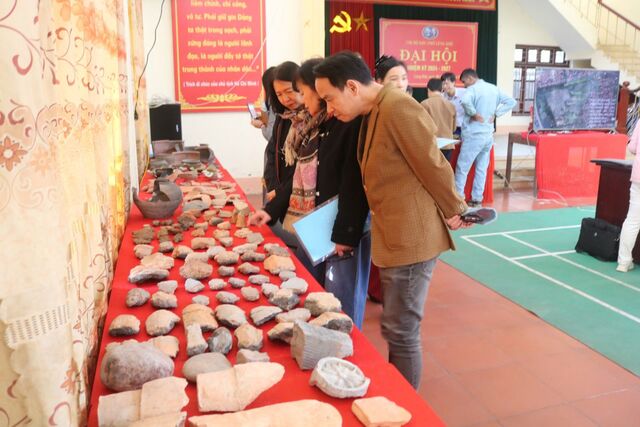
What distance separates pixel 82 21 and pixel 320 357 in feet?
3.00

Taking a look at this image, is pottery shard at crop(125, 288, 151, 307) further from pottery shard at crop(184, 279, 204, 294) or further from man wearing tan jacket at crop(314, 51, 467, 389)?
man wearing tan jacket at crop(314, 51, 467, 389)

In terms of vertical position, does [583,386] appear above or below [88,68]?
below

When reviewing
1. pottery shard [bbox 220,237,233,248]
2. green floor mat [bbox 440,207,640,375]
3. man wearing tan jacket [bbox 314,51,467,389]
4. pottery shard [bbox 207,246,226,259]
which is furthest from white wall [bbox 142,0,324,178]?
man wearing tan jacket [bbox 314,51,467,389]

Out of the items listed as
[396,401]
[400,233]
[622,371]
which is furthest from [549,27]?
[396,401]

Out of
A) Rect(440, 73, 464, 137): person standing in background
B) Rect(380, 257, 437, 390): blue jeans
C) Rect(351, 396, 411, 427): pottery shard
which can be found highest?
Rect(440, 73, 464, 137): person standing in background

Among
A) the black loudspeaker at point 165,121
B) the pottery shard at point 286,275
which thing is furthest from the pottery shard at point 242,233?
the black loudspeaker at point 165,121

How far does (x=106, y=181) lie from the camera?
62.0 inches

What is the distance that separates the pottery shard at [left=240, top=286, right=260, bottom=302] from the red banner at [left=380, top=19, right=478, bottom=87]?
24.1 ft

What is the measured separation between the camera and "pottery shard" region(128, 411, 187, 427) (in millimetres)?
862

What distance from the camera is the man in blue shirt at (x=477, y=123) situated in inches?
227

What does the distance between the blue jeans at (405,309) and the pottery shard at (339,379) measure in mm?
597

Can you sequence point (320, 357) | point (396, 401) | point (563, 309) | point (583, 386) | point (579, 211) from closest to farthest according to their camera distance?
point (396, 401)
point (320, 357)
point (583, 386)
point (563, 309)
point (579, 211)

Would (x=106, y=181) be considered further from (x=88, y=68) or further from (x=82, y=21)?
(x=82, y=21)

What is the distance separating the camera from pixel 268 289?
4.86 feet
